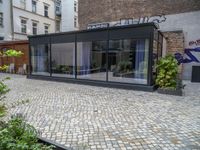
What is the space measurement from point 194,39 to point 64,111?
10.1 m

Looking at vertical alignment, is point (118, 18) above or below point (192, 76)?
above

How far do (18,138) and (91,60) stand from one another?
8.16m

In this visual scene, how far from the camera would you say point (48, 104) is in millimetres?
5906

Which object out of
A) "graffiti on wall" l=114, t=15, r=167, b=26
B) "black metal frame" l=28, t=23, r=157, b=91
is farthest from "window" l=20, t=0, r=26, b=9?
"graffiti on wall" l=114, t=15, r=167, b=26

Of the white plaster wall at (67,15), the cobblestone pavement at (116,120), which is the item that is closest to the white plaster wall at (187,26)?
the cobblestone pavement at (116,120)

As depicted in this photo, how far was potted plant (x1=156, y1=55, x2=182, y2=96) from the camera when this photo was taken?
25.1 feet

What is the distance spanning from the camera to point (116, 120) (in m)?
4.48

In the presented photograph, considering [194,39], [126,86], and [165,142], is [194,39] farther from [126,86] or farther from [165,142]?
[165,142]

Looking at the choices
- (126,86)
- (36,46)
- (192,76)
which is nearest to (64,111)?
(126,86)

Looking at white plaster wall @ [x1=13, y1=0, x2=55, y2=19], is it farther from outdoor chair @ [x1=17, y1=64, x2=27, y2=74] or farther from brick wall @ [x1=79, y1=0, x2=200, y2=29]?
outdoor chair @ [x1=17, y1=64, x2=27, y2=74]

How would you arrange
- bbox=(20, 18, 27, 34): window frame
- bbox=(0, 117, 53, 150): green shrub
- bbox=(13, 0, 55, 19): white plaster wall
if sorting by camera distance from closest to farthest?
bbox=(0, 117, 53, 150): green shrub
bbox=(13, 0, 55, 19): white plaster wall
bbox=(20, 18, 27, 34): window frame

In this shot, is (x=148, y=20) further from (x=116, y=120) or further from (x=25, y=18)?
(x=25, y=18)

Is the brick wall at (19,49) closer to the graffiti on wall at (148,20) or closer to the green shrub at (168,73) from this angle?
the graffiti on wall at (148,20)

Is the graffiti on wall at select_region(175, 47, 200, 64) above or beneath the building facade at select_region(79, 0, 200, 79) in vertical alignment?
beneath
